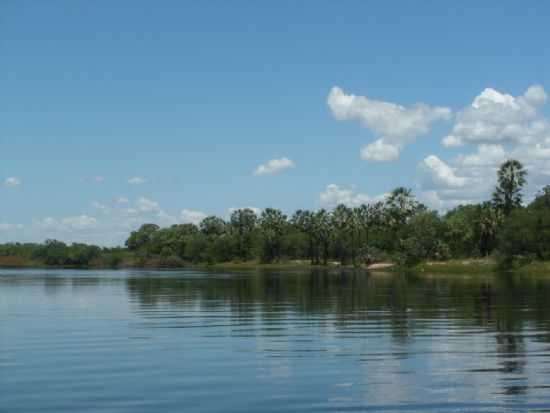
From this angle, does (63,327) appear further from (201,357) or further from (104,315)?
(201,357)

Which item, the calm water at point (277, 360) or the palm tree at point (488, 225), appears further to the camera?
the palm tree at point (488, 225)

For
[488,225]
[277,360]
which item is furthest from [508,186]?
[277,360]

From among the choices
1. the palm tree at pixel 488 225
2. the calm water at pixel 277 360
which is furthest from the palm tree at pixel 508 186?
the calm water at pixel 277 360

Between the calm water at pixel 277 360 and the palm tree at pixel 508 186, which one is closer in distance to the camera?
the calm water at pixel 277 360

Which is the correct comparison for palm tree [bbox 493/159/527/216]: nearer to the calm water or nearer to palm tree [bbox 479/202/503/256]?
palm tree [bbox 479/202/503/256]

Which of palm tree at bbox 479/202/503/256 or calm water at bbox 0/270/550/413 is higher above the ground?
palm tree at bbox 479/202/503/256

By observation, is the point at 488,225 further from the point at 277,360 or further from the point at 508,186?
the point at 277,360

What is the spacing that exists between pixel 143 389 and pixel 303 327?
18203mm

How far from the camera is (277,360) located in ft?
91.2

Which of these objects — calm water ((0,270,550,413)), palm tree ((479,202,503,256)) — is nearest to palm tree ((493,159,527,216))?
palm tree ((479,202,503,256))

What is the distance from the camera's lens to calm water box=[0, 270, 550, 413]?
20.7 m

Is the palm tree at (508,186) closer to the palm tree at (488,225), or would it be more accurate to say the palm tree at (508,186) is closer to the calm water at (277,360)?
the palm tree at (488,225)

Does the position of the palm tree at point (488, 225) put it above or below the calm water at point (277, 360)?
above

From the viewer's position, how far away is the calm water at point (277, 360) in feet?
67.8
